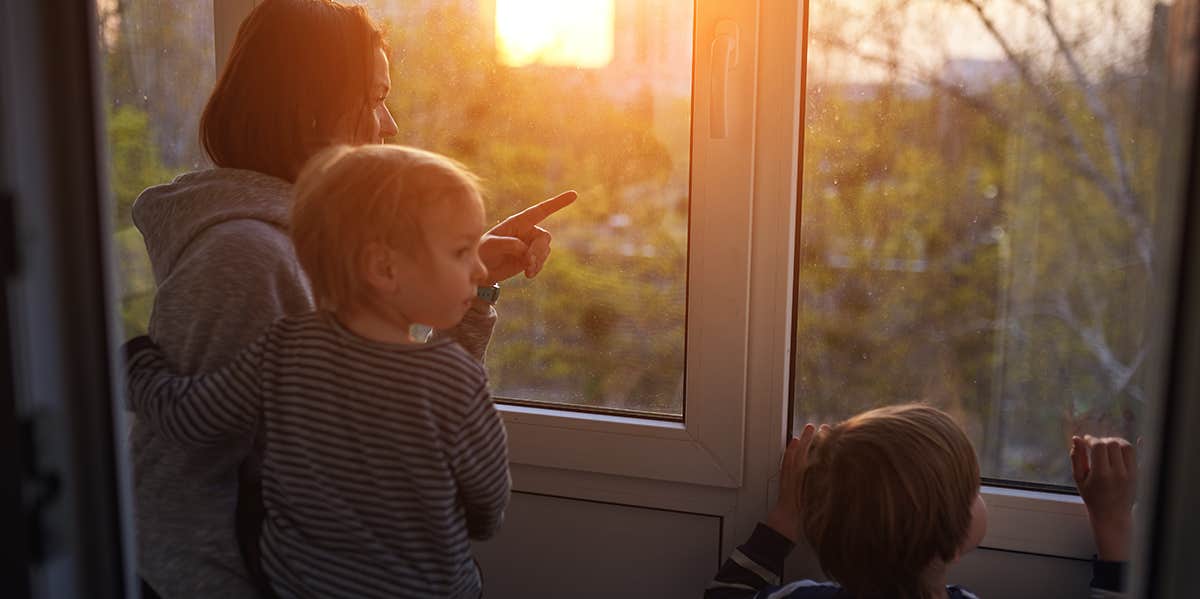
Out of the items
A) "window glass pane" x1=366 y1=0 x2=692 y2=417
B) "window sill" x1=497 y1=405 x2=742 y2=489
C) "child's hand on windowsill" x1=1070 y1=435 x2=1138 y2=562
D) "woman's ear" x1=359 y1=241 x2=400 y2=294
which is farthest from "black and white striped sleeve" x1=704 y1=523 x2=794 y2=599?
"woman's ear" x1=359 y1=241 x2=400 y2=294

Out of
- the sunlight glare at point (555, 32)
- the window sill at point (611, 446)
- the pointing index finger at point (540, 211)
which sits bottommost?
the window sill at point (611, 446)

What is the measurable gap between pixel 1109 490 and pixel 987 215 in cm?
39

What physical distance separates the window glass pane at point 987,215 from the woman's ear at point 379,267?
0.69 m

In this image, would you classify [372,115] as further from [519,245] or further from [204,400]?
[204,400]

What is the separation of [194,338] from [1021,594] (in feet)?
3.69

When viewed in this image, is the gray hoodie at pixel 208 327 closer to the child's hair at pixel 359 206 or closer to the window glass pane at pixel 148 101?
the child's hair at pixel 359 206

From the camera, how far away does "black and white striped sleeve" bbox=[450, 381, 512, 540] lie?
97 cm

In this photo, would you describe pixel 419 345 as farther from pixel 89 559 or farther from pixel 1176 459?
pixel 1176 459

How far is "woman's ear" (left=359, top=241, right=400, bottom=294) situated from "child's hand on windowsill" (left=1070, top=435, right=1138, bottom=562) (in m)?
0.91

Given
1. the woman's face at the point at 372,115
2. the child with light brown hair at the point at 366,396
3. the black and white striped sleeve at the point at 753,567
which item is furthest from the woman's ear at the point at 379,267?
the black and white striped sleeve at the point at 753,567

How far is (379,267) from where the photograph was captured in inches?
37.7

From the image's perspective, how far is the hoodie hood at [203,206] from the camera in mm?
1046

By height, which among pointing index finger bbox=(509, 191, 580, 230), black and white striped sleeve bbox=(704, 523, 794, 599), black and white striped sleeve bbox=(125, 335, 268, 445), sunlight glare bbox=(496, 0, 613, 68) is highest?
sunlight glare bbox=(496, 0, 613, 68)

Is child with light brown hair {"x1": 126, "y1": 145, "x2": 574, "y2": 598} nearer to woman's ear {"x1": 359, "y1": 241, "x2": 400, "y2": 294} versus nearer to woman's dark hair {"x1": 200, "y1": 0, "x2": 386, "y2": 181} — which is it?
woman's ear {"x1": 359, "y1": 241, "x2": 400, "y2": 294}
